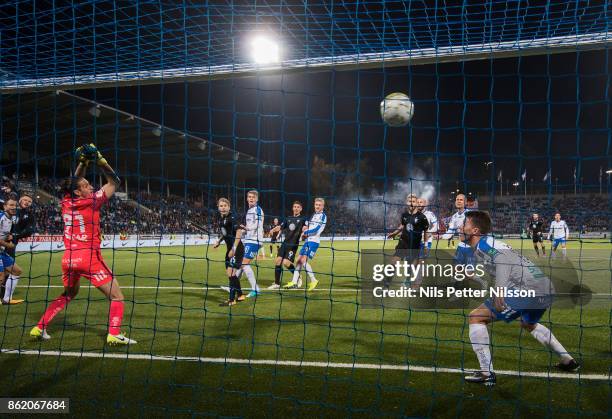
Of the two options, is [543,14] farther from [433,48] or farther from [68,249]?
[68,249]

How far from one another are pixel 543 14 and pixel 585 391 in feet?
14.1

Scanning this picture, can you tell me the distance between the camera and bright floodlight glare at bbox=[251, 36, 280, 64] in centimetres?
574

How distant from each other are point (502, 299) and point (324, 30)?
425 cm

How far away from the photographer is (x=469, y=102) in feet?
16.3

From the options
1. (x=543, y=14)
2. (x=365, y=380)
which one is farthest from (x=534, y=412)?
(x=543, y=14)

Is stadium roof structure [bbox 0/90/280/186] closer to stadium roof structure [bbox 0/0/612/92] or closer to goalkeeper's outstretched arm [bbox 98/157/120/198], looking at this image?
stadium roof structure [bbox 0/0/612/92]

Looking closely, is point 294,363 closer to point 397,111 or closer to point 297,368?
point 297,368

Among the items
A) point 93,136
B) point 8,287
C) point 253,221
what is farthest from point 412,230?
point 93,136

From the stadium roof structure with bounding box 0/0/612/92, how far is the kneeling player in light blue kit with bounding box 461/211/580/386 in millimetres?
2117

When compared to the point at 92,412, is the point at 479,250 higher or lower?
higher

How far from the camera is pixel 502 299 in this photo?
4.00 meters

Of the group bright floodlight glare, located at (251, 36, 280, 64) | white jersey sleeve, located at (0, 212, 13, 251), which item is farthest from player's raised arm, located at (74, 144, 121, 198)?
white jersey sleeve, located at (0, 212, 13, 251)

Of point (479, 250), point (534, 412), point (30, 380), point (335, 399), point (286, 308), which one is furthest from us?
point (286, 308)

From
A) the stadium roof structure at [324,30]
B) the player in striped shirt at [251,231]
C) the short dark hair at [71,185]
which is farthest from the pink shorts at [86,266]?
the player in striped shirt at [251,231]
